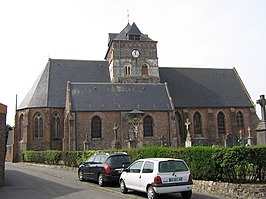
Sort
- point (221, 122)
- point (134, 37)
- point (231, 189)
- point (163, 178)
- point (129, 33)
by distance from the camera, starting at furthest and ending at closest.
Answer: point (134, 37) → point (129, 33) → point (221, 122) → point (231, 189) → point (163, 178)

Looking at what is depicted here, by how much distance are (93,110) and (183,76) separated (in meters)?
16.2

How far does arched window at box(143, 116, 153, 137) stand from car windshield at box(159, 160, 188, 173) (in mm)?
24514

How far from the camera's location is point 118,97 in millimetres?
36188

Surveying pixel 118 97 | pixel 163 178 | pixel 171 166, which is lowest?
pixel 163 178

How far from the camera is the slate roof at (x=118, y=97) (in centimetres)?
3472

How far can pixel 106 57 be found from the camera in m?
46.3

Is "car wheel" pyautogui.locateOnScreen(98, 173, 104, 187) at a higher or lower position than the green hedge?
lower

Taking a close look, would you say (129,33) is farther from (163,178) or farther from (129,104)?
(163,178)

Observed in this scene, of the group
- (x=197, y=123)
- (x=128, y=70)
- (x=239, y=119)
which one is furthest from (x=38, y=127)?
(x=239, y=119)

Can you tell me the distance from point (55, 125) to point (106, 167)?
955 inches

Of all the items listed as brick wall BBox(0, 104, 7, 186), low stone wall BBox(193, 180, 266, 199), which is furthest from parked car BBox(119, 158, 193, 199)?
brick wall BBox(0, 104, 7, 186)

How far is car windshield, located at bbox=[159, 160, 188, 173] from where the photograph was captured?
10.2 m

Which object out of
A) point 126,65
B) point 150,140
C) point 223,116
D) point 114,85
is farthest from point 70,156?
point 223,116

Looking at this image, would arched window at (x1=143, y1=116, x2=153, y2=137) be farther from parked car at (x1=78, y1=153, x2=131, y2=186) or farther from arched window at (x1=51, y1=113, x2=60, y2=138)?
parked car at (x1=78, y1=153, x2=131, y2=186)
